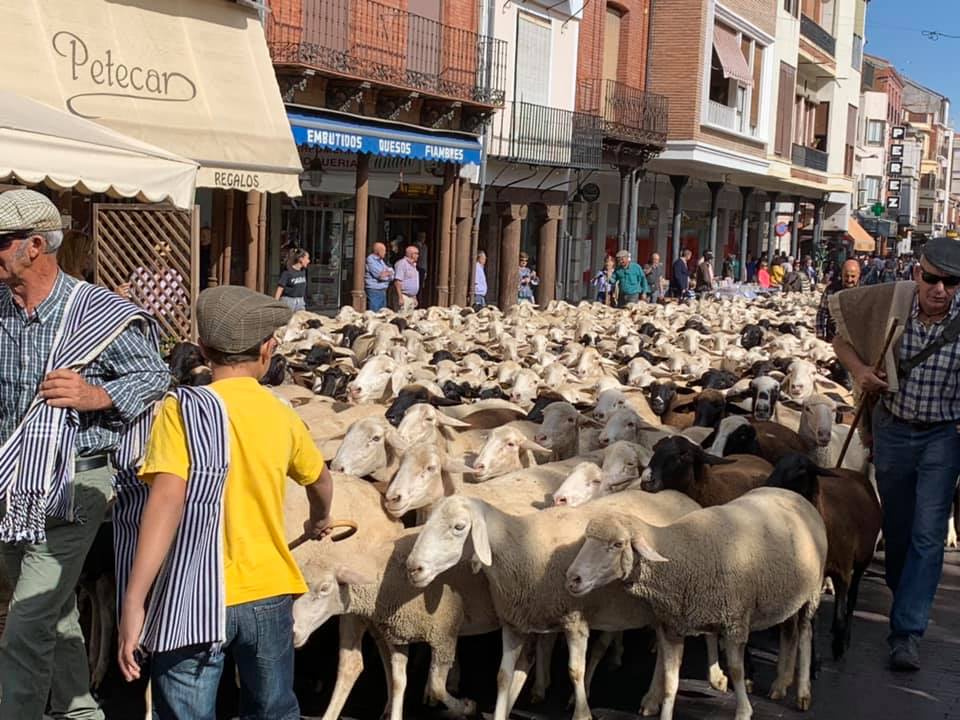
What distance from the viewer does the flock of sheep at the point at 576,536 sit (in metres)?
5.53

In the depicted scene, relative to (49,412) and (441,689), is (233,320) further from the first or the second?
(441,689)

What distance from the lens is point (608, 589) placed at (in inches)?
227

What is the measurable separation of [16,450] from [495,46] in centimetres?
2062

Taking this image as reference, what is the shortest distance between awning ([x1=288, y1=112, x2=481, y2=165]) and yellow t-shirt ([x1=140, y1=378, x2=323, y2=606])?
46.1 feet

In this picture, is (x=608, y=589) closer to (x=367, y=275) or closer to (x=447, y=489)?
(x=447, y=489)

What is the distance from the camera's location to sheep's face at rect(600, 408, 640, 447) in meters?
8.20

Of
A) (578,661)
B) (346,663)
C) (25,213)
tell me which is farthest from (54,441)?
(578,661)

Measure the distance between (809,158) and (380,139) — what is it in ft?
93.6

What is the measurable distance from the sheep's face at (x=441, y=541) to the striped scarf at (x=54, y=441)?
1613 mm

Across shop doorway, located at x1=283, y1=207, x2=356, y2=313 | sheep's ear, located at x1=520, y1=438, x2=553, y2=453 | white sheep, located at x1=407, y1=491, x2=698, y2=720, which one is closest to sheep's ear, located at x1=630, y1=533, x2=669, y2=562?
white sheep, located at x1=407, y1=491, x2=698, y2=720

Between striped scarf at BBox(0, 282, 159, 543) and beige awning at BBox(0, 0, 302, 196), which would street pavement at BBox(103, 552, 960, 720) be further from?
beige awning at BBox(0, 0, 302, 196)

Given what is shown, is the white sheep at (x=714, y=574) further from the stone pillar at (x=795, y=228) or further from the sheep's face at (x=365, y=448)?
the stone pillar at (x=795, y=228)

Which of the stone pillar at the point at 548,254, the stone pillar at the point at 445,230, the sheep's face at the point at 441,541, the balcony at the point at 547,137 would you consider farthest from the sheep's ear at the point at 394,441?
the stone pillar at the point at 548,254

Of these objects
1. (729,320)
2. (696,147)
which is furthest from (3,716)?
(696,147)
